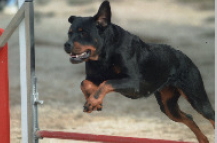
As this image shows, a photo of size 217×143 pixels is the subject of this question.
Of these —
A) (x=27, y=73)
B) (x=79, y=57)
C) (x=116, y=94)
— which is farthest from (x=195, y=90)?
(x=116, y=94)

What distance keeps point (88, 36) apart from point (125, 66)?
269 millimetres

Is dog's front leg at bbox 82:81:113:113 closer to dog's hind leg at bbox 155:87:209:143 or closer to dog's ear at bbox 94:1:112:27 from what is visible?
dog's ear at bbox 94:1:112:27

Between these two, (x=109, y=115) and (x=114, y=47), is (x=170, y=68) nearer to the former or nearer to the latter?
(x=114, y=47)

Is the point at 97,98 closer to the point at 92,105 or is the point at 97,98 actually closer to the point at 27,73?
the point at 92,105

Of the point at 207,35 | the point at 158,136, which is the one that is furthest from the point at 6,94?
the point at 207,35

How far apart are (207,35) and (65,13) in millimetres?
3813

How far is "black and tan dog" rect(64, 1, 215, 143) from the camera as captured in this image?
3184 mm

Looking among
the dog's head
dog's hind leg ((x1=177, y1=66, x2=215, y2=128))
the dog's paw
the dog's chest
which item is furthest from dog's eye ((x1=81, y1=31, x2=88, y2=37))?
dog's hind leg ((x1=177, y1=66, x2=215, y2=128))

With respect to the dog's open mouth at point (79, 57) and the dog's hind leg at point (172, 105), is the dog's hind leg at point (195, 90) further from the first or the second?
the dog's open mouth at point (79, 57)

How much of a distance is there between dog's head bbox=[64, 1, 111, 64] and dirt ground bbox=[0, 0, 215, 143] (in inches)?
30.4

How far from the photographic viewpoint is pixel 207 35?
1213cm

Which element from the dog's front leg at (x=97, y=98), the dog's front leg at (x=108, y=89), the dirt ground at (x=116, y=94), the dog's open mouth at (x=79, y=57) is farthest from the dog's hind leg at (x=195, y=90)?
the dog's open mouth at (x=79, y=57)

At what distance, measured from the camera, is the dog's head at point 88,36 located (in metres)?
3.14

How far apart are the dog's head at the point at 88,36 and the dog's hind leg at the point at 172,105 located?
693 mm
